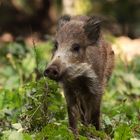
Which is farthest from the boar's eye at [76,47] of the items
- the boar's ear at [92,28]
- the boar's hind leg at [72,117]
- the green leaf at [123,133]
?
the green leaf at [123,133]

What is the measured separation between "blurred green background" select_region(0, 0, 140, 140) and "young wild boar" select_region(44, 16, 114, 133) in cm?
21

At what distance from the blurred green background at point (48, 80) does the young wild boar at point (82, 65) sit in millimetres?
207

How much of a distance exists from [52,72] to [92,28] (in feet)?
4.10

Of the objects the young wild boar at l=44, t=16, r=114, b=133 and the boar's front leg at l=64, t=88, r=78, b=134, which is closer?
the young wild boar at l=44, t=16, r=114, b=133

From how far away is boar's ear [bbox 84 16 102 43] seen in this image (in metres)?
7.48

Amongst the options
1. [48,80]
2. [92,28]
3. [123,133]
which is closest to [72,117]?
[48,80]

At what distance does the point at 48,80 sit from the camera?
7285 mm

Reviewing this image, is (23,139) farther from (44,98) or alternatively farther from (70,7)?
(70,7)

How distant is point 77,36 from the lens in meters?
7.31

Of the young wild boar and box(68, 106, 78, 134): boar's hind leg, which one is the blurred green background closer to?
box(68, 106, 78, 134): boar's hind leg

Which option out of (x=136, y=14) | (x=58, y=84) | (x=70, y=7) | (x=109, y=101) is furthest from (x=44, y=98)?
(x=136, y=14)

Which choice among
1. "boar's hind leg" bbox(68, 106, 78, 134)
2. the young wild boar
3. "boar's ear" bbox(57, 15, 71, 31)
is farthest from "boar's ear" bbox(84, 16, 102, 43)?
"boar's hind leg" bbox(68, 106, 78, 134)

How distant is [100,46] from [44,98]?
0.93 m

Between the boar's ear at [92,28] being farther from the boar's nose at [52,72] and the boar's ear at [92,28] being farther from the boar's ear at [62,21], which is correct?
the boar's nose at [52,72]
